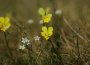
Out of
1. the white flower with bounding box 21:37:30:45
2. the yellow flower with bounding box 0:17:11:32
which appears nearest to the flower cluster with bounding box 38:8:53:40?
the white flower with bounding box 21:37:30:45

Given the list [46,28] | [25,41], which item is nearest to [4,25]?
[25,41]

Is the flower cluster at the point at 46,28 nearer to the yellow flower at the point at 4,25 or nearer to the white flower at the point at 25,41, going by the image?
the white flower at the point at 25,41

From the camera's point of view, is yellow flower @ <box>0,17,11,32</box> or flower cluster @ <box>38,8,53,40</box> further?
A: yellow flower @ <box>0,17,11,32</box>

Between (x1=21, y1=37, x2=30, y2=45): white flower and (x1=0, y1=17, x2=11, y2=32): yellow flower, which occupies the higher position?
(x1=0, y1=17, x2=11, y2=32): yellow flower

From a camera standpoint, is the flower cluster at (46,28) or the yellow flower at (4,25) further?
the yellow flower at (4,25)

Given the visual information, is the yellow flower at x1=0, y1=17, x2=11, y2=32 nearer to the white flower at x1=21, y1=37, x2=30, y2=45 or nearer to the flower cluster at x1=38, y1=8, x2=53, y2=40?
the white flower at x1=21, y1=37, x2=30, y2=45

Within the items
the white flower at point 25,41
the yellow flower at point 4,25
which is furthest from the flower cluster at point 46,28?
the yellow flower at point 4,25

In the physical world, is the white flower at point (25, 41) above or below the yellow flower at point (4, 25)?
below

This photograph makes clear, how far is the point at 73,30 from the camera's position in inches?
144

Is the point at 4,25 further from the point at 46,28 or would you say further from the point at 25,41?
the point at 46,28

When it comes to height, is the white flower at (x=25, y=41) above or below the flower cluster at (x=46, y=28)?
below

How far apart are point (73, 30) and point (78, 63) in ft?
1.76

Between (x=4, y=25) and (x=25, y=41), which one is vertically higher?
(x=4, y=25)

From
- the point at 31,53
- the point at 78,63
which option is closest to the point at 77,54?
the point at 78,63
